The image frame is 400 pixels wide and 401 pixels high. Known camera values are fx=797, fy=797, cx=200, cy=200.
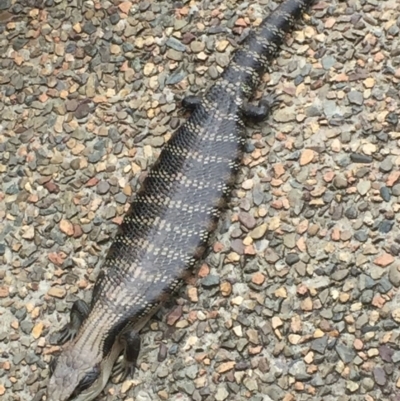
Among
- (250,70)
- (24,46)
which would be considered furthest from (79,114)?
(250,70)

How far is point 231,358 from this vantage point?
4.25 m

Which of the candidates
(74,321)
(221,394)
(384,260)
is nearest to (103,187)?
(74,321)

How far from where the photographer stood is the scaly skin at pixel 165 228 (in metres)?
4.28

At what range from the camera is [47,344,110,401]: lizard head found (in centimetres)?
416

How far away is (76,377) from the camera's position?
13.7 feet

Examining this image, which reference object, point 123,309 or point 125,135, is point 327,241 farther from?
point 125,135

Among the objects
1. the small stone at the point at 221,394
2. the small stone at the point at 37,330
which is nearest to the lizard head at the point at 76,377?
the small stone at the point at 37,330

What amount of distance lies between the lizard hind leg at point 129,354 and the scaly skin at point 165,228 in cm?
1

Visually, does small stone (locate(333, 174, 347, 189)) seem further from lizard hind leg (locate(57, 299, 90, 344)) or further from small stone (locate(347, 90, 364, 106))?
lizard hind leg (locate(57, 299, 90, 344))

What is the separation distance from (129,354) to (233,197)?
1104mm

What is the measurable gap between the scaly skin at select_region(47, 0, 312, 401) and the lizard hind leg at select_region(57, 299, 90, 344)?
78 millimetres

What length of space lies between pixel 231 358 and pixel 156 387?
0.43 m

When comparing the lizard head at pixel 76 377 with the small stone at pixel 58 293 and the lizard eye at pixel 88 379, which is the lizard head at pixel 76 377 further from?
the small stone at pixel 58 293

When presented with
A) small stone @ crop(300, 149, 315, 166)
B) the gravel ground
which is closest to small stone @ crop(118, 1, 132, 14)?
the gravel ground
